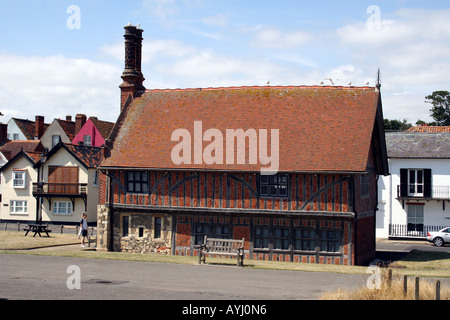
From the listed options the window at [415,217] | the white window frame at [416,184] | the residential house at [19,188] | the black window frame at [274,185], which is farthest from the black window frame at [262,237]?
the residential house at [19,188]

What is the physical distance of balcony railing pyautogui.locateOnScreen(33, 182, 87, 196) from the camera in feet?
153

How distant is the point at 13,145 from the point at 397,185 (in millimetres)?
40077

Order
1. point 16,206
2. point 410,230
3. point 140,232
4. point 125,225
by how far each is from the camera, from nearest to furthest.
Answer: point 140,232 → point 125,225 → point 410,230 → point 16,206

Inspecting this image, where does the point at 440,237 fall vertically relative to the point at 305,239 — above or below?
below

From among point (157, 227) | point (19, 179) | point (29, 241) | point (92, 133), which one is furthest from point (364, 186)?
point (92, 133)

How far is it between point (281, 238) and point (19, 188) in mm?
32334

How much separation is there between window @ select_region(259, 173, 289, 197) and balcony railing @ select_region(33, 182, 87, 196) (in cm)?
2479

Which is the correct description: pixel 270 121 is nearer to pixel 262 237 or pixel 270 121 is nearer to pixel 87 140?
pixel 262 237

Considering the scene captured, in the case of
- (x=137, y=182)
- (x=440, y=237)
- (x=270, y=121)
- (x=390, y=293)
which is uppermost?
(x=270, y=121)

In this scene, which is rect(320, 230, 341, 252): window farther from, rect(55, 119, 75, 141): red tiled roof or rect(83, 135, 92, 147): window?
rect(55, 119, 75, 141): red tiled roof

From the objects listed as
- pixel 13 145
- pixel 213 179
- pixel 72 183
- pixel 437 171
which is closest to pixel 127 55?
pixel 213 179

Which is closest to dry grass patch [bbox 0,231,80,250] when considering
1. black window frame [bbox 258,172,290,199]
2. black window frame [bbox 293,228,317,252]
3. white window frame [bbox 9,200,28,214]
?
black window frame [bbox 258,172,290,199]

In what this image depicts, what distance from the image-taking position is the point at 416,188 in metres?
40.1
